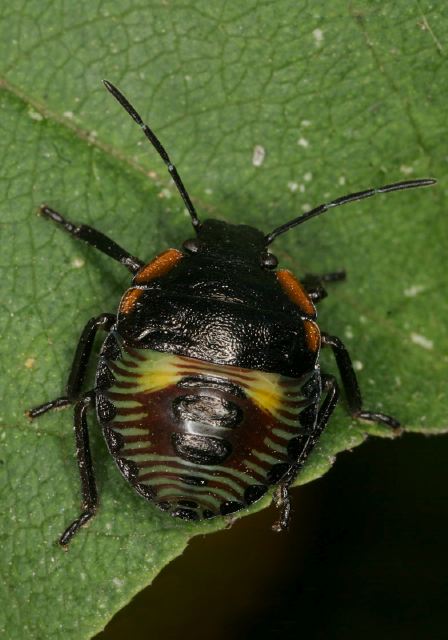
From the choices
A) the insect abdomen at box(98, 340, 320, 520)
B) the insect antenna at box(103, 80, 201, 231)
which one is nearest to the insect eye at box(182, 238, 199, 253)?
the insect antenna at box(103, 80, 201, 231)

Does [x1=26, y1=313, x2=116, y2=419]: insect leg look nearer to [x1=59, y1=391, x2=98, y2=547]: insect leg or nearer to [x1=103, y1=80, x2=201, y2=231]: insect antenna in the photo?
[x1=59, y1=391, x2=98, y2=547]: insect leg

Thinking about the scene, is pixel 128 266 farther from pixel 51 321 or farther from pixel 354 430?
pixel 354 430

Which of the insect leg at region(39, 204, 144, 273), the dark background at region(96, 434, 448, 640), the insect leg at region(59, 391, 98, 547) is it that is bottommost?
the dark background at region(96, 434, 448, 640)

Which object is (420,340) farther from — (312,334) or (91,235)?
(91,235)

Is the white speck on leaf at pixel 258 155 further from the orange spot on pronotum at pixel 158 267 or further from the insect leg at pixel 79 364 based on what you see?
the insect leg at pixel 79 364

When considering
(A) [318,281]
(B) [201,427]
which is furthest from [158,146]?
(B) [201,427]

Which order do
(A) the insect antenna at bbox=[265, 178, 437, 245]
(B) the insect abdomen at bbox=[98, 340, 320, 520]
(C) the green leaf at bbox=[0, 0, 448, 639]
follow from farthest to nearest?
1. (A) the insect antenna at bbox=[265, 178, 437, 245]
2. (C) the green leaf at bbox=[0, 0, 448, 639]
3. (B) the insect abdomen at bbox=[98, 340, 320, 520]
